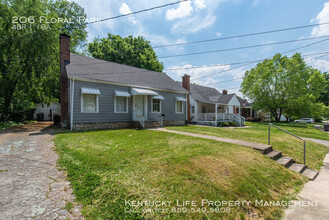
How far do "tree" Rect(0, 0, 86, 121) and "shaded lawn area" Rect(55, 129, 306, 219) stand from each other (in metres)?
11.3

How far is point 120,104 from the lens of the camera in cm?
1170

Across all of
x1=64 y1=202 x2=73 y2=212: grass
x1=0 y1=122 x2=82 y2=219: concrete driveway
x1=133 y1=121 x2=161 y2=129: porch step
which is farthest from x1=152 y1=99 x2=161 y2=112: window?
x1=64 y1=202 x2=73 y2=212: grass

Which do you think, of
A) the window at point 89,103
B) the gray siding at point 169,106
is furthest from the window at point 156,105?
the window at point 89,103

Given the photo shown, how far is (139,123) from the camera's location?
11172 mm

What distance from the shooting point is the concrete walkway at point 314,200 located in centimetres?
279

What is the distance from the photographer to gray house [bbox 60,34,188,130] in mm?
9781

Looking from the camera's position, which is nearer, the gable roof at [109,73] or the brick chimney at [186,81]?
the gable roof at [109,73]

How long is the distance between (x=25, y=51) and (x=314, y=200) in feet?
58.2

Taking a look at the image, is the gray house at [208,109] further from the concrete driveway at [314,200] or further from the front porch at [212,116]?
the concrete driveway at [314,200]

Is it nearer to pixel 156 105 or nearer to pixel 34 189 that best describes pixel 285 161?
pixel 34 189

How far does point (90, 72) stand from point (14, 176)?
8643mm

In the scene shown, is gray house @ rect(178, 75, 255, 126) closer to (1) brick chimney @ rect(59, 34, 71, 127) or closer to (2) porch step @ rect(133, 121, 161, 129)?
(2) porch step @ rect(133, 121, 161, 129)

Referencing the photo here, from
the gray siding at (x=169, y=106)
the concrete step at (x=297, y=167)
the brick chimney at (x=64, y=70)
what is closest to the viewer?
the concrete step at (x=297, y=167)

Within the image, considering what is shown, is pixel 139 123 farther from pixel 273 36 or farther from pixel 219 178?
pixel 273 36
